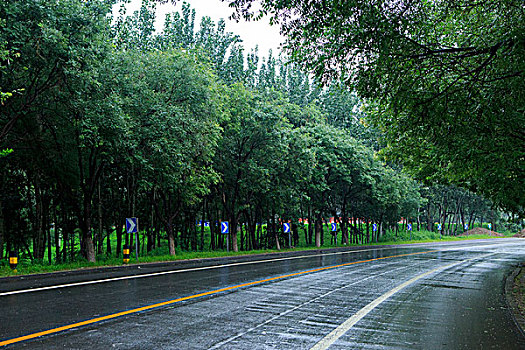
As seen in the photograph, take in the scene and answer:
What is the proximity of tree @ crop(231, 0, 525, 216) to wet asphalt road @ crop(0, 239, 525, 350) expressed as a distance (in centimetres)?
381

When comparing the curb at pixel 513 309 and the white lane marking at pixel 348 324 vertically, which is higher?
the white lane marking at pixel 348 324

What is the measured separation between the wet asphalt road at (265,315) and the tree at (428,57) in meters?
3.81

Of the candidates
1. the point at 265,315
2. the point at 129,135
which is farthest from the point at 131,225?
the point at 265,315

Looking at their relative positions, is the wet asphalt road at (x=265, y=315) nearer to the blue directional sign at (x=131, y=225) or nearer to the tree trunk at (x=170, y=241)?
the blue directional sign at (x=131, y=225)

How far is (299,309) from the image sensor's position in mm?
8812

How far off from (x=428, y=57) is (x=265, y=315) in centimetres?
607

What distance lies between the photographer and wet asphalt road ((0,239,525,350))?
20.6 ft

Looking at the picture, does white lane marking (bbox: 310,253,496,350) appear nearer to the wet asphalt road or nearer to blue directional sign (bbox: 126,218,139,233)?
Answer: the wet asphalt road

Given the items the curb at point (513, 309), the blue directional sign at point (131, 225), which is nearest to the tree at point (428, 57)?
the curb at point (513, 309)

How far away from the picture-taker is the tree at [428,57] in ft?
25.5

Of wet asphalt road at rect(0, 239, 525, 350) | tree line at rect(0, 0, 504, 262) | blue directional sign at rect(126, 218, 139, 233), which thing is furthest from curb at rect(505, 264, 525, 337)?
blue directional sign at rect(126, 218, 139, 233)

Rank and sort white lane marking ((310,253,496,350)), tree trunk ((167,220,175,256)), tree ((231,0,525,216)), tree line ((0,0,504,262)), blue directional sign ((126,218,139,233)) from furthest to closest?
tree trunk ((167,220,175,256)) < blue directional sign ((126,218,139,233)) < tree line ((0,0,504,262)) < tree ((231,0,525,216)) < white lane marking ((310,253,496,350))

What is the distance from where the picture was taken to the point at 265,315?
8.10 metres

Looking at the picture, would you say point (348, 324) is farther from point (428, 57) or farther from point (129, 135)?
point (129, 135)
